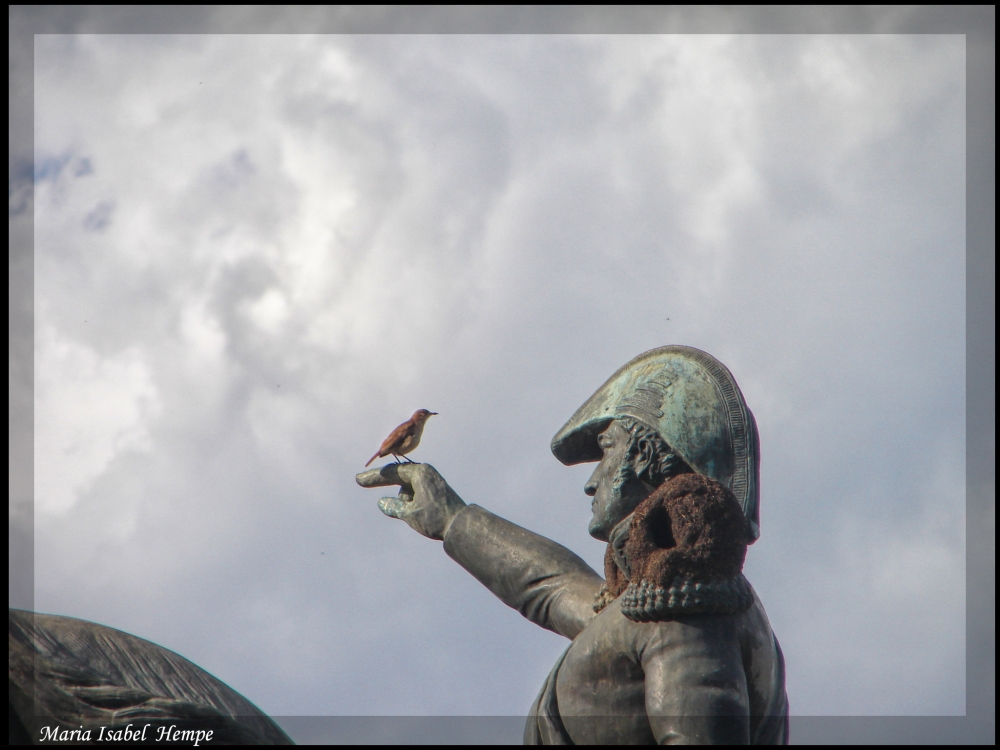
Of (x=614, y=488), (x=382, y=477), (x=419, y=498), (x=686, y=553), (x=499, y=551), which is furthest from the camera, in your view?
(x=382, y=477)

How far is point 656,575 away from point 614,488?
102 cm

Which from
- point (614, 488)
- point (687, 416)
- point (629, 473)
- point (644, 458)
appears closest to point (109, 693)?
point (614, 488)

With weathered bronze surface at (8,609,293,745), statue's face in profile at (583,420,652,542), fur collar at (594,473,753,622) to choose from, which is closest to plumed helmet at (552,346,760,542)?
statue's face in profile at (583,420,652,542)

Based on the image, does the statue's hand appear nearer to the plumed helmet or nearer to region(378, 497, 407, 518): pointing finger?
region(378, 497, 407, 518): pointing finger

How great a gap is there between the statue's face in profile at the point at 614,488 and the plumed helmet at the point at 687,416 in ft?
0.64

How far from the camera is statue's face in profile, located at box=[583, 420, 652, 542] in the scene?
743 centimetres

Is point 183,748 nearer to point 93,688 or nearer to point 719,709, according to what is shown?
point 93,688

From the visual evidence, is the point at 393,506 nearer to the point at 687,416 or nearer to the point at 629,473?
the point at 629,473

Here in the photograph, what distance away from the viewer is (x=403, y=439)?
9.45 metres

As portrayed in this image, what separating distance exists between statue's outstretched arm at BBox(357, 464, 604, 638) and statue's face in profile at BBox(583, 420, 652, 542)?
0.54 metres

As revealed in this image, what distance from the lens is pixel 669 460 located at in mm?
7410

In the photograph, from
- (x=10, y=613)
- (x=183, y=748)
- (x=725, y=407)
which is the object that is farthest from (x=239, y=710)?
(x=725, y=407)

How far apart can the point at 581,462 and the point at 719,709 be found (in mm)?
2296

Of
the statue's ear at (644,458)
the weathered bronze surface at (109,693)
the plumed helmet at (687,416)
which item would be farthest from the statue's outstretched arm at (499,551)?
the weathered bronze surface at (109,693)
